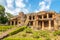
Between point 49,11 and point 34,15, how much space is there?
782 cm

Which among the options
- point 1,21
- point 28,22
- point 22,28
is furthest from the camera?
point 1,21

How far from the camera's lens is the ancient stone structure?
62.0 metres

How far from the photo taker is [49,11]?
67.0 meters

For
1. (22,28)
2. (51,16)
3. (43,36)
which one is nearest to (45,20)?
(51,16)

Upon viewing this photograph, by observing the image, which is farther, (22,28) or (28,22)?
(28,22)

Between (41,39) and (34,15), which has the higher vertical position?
(34,15)

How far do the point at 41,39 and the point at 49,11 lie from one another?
24.9 m

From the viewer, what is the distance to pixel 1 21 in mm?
82562

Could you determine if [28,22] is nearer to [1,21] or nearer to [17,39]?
[1,21]

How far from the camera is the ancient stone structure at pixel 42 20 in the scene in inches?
2441

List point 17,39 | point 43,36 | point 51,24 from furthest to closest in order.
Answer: point 51,24
point 43,36
point 17,39

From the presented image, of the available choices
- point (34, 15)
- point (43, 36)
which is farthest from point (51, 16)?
point (43, 36)

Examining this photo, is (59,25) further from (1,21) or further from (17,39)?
(1,21)

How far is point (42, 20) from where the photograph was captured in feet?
223
